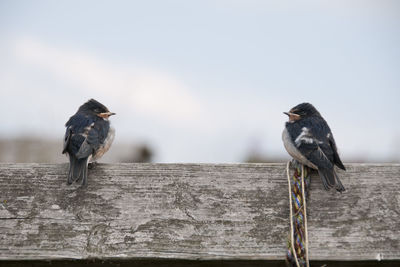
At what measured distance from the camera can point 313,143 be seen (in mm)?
2875

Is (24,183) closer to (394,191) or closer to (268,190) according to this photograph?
(268,190)

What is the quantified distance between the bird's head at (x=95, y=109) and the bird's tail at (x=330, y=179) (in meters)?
2.64

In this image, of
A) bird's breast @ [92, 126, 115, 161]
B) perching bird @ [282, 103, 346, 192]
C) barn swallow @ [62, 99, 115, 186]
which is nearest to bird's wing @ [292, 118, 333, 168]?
perching bird @ [282, 103, 346, 192]

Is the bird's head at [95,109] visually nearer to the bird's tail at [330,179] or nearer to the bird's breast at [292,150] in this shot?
the bird's breast at [292,150]

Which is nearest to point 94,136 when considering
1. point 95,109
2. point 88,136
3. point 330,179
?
point 88,136

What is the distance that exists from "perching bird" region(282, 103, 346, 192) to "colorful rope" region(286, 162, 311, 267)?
120 mm

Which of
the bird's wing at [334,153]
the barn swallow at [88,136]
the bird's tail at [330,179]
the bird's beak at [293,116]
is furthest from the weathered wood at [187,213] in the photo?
the bird's beak at [293,116]

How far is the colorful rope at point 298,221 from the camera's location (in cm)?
179

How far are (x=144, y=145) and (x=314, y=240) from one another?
8036mm

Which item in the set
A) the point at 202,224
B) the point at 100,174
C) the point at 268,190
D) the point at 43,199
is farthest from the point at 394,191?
the point at 43,199

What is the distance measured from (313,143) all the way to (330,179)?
33.9 inches

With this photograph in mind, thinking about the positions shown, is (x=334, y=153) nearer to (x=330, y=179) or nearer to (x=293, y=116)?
(x=330, y=179)

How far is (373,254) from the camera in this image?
180 cm

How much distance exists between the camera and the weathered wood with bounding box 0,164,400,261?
5.96 ft
